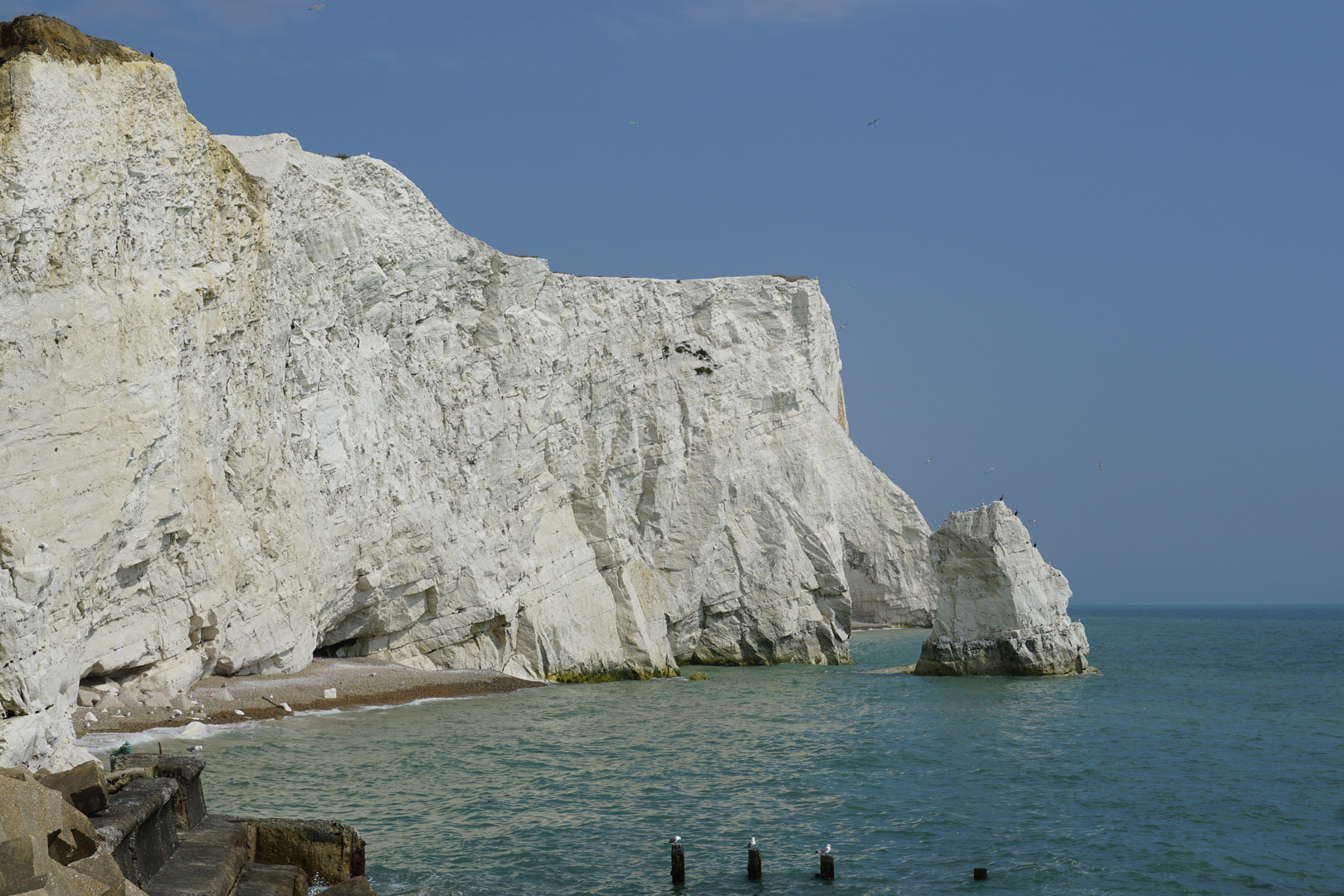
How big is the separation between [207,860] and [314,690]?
562 inches

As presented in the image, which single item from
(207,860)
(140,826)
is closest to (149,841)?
(140,826)

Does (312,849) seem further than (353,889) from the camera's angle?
Yes

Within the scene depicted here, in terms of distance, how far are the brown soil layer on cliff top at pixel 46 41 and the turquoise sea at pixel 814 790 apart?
483 inches

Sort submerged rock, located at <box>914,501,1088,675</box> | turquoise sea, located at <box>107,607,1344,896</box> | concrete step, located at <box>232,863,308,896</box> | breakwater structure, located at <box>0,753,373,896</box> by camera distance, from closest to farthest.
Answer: breakwater structure, located at <box>0,753,373,896</box>
concrete step, located at <box>232,863,308,896</box>
turquoise sea, located at <box>107,607,1344,896</box>
submerged rock, located at <box>914,501,1088,675</box>

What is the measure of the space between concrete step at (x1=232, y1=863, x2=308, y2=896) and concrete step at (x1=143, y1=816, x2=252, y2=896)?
0.09 meters

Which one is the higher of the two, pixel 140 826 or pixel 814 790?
pixel 140 826

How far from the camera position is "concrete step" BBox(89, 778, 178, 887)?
9.37 meters

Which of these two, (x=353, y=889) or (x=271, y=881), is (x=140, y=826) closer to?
(x=271, y=881)

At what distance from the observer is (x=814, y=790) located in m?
18.0

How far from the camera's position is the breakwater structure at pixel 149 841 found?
7.67m

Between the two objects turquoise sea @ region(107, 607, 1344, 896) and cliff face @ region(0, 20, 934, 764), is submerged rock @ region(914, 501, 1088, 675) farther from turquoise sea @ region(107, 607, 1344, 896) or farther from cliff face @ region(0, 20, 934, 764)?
cliff face @ region(0, 20, 934, 764)

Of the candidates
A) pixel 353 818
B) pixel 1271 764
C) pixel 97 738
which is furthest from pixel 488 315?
pixel 1271 764

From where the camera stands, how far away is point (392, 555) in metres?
28.8

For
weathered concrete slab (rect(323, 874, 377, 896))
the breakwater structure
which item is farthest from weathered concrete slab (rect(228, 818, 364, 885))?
weathered concrete slab (rect(323, 874, 377, 896))
